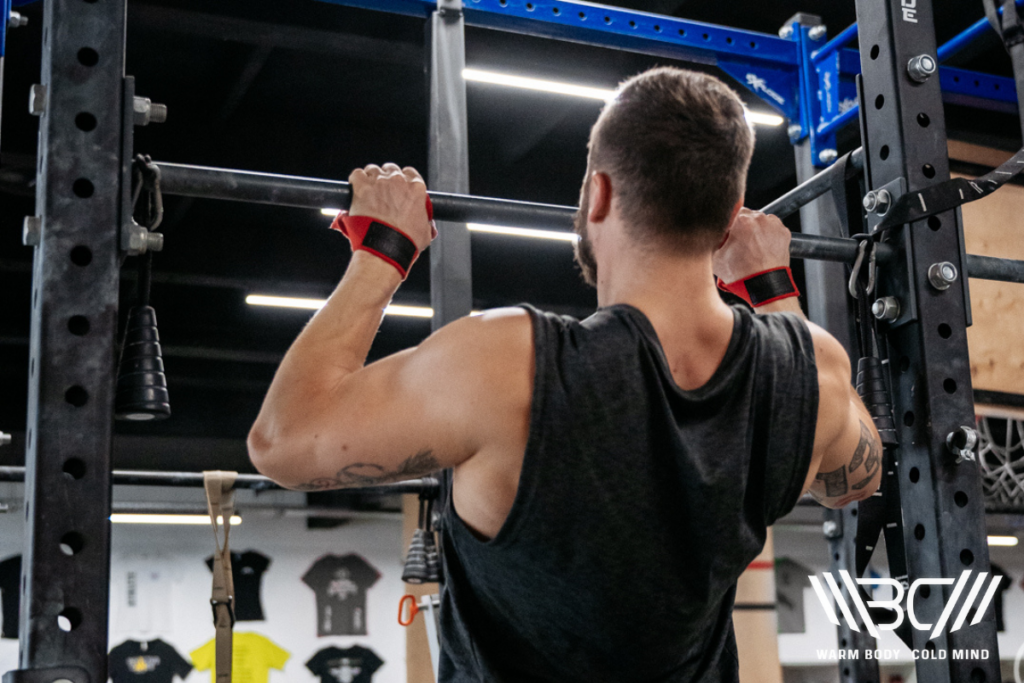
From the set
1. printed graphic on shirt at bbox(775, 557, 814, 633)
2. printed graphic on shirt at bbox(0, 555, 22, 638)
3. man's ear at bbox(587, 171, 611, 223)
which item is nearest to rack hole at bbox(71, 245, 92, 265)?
man's ear at bbox(587, 171, 611, 223)

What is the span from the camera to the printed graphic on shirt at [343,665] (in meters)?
9.95

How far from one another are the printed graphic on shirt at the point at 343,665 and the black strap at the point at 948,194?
29.5 feet

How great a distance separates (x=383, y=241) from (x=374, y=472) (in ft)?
1.28

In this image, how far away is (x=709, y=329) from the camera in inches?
59.4

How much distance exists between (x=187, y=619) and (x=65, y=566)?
8744 millimetres

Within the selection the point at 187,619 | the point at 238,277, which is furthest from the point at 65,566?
the point at 187,619

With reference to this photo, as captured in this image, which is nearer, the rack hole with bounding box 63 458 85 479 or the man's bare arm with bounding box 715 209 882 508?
the rack hole with bounding box 63 458 85 479

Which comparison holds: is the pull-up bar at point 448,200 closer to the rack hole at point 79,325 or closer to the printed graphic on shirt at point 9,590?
the rack hole at point 79,325

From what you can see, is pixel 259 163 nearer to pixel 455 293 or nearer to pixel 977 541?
pixel 455 293

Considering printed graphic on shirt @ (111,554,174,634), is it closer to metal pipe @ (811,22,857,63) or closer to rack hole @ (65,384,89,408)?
metal pipe @ (811,22,857,63)

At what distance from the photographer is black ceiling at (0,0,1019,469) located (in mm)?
6258

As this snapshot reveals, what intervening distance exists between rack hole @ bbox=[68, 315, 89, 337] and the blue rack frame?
9.34 ft

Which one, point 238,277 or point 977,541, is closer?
point 977,541

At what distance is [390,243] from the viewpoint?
1.60 m
